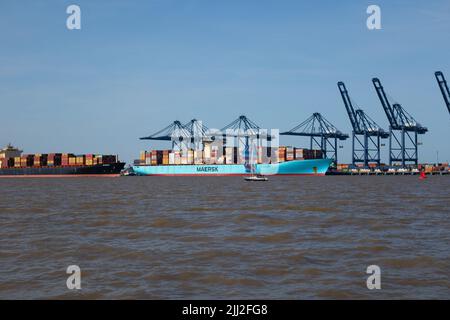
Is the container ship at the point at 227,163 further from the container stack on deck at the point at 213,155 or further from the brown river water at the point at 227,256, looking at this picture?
the brown river water at the point at 227,256

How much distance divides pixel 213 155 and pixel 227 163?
25.4ft

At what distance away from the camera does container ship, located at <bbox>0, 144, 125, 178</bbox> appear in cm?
A: 13625

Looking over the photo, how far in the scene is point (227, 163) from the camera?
497 ft

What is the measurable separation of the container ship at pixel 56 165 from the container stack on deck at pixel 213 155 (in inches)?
809

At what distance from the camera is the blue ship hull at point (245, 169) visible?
139750mm

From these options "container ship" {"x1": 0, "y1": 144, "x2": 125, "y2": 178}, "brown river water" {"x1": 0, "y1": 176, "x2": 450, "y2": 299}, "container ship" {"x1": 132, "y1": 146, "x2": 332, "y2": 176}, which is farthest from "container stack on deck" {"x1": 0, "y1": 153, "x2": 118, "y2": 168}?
"brown river water" {"x1": 0, "y1": 176, "x2": 450, "y2": 299}

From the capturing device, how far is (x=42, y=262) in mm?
15688

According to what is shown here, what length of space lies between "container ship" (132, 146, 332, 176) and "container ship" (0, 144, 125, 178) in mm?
20086

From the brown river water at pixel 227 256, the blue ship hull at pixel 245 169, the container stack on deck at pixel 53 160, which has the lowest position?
the brown river water at pixel 227 256

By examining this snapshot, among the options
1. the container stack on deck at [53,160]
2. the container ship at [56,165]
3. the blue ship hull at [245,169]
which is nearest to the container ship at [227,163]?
the blue ship hull at [245,169]

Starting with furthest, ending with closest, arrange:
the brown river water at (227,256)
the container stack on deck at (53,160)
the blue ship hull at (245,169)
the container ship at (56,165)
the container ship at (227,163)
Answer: the container ship at (227,163) → the blue ship hull at (245,169) → the container stack on deck at (53,160) → the container ship at (56,165) → the brown river water at (227,256)

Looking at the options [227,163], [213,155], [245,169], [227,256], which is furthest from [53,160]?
[227,256]
